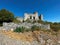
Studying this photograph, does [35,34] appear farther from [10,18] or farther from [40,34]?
[10,18]

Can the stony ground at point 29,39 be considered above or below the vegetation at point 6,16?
below

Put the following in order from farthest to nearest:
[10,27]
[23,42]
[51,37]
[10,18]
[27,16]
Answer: [27,16]
[10,18]
[10,27]
[51,37]
[23,42]

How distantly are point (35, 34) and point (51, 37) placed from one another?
5.91ft

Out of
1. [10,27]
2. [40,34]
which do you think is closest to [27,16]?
[10,27]

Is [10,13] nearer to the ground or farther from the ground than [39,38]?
farther from the ground

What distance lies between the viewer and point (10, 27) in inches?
933

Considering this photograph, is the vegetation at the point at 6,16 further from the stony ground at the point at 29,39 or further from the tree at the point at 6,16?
the stony ground at the point at 29,39

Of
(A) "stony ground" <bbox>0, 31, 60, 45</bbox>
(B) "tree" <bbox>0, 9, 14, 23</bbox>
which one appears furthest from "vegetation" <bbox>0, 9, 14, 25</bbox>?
(A) "stony ground" <bbox>0, 31, 60, 45</bbox>

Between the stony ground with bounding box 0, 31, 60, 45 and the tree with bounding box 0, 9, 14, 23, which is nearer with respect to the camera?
the stony ground with bounding box 0, 31, 60, 45

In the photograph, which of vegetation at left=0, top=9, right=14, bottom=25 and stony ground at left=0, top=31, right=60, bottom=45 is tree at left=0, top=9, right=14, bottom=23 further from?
stony ground at left=0, top=31, right=60, bottom=45

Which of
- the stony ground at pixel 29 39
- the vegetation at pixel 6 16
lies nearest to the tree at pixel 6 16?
the vegetation at pixel 6 16

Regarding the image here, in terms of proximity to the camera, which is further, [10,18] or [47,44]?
[10,18]

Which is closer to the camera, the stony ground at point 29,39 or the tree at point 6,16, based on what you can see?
the stony ground at point 29,39

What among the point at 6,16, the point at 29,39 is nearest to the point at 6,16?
the point at 6,16
